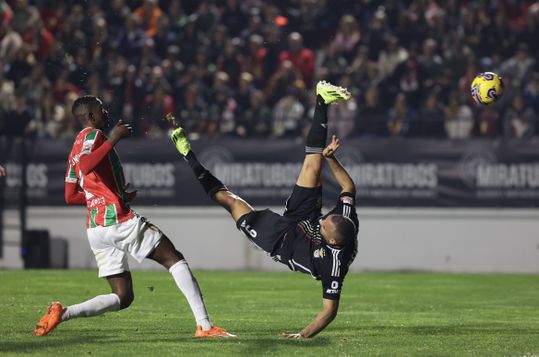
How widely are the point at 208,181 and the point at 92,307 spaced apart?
205 centimetres

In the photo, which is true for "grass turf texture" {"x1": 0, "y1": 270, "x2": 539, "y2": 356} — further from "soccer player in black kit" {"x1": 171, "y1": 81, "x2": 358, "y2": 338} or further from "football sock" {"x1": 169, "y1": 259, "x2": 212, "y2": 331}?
"soccer player in black kit" {"x1": 171, "y1": 81, "x2": 358, "y2": 338}

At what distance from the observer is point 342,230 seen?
9.72m

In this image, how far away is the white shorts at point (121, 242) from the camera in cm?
984

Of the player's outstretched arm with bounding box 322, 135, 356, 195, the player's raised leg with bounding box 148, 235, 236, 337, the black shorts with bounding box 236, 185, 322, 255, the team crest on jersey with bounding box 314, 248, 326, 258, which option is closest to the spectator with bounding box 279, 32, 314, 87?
the black shorts with bounding box 236, 185, 322, 255

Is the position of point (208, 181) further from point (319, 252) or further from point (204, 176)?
point (319, 252)

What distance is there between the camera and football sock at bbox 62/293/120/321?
32.1ft

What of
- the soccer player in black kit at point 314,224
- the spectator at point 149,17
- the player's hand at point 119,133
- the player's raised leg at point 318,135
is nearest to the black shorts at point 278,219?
the soccer player in black kit at point 314,224

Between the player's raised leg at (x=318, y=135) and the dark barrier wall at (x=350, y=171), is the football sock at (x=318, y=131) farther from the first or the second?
the dark barrier wall at (x=350, y=171)

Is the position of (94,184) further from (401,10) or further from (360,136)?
(401,10)

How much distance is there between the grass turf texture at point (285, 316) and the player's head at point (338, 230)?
913 mm

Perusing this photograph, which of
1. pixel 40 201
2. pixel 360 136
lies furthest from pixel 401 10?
pixel 40 201

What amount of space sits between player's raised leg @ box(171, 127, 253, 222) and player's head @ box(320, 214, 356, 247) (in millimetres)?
1460

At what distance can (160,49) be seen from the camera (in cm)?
2352

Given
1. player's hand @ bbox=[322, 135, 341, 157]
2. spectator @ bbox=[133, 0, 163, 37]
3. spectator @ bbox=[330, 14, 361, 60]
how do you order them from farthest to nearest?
spectator @ bbox=[133, 0, 163, 37] → spectator @ bbox=[330, 14, 361, 60] → player's hand @ bbox=[322, 135, 341, 157]
